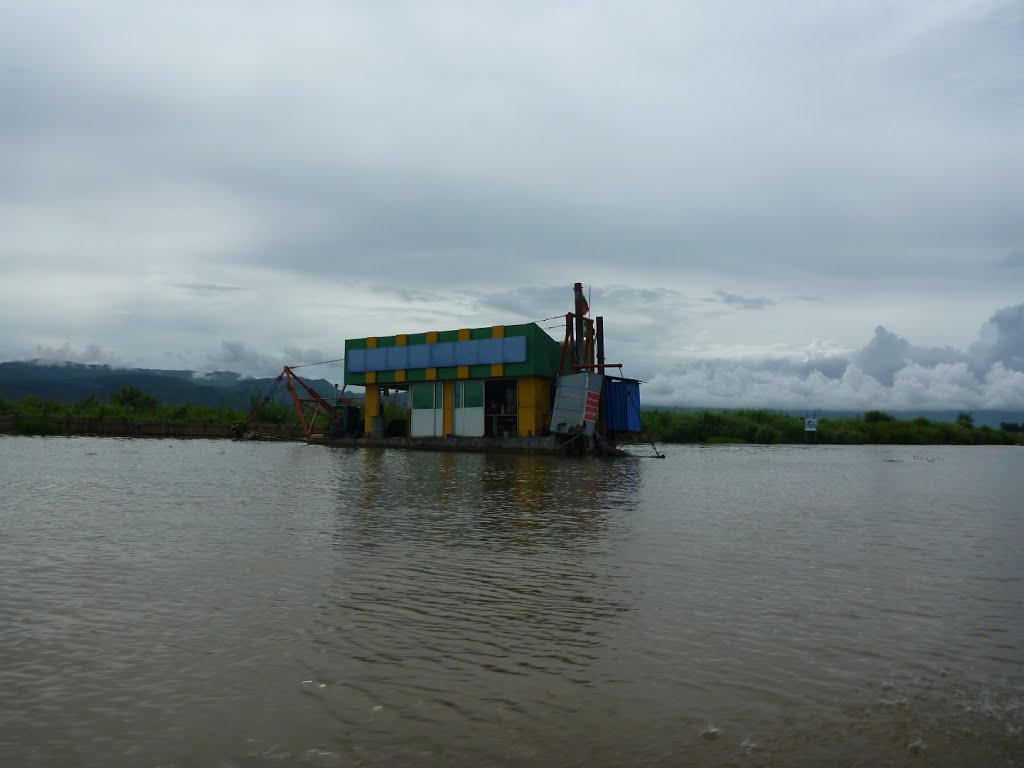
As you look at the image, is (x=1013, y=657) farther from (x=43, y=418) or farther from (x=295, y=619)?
(x=43, y=418)

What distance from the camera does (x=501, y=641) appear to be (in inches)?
237

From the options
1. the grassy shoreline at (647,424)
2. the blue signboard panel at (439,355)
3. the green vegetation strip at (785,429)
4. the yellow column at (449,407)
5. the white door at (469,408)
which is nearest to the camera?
the blue signboard panel at (439,355)

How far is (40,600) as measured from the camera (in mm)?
7039

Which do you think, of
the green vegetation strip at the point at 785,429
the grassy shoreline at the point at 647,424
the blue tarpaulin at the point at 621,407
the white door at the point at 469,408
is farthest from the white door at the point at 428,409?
the green vegetation strip at the point at 785,429

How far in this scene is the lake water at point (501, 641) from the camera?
417 centimetres

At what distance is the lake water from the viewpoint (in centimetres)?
417

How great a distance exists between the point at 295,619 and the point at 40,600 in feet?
8.52

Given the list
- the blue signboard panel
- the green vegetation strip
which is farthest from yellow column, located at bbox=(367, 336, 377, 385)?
the green vegetation strip

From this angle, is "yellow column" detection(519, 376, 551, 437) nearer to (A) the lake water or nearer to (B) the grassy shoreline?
(B) the grassy shoreline

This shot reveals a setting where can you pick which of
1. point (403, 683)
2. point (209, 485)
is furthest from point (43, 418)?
point (403, 683)

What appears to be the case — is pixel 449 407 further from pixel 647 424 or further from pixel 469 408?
pixel 647 424

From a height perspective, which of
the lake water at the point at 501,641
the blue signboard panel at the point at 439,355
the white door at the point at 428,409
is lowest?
the lake water at the point at 501,641

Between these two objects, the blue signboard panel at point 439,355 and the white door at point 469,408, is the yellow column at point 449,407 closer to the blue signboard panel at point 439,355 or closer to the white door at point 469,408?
the white door at point 469,408

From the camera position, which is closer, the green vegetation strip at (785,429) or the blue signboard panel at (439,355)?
the blue signboard panel at (439,355)
